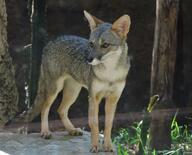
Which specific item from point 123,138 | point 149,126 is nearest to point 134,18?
point 123,138

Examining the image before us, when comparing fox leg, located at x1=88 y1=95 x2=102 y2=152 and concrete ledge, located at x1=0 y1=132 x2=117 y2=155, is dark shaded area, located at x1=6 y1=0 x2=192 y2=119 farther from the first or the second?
fox leg, located at x1=88 y1=95 x2=102 y2=152

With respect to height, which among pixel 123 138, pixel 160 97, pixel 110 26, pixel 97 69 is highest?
pixel 110 26

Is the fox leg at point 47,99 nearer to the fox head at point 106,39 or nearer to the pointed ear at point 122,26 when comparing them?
the fox head at point 106,39

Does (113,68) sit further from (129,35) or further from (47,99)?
(129,35)

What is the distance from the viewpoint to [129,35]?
9.77 m

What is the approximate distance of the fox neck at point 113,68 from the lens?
5.57 metres

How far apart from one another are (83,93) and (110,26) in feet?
13.5

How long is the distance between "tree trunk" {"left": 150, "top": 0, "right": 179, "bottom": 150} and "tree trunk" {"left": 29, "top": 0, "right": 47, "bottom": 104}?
1.58 m

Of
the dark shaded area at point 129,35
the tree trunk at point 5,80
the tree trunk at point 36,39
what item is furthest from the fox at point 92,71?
the dark shaded area at point 129,35

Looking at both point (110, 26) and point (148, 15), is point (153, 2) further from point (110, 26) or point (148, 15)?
point (110, 26)

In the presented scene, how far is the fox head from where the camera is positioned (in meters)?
5.38

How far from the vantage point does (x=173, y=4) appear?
6.50 m

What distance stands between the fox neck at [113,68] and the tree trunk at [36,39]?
207 centimetres

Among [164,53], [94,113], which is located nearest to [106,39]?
[94,113]
